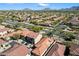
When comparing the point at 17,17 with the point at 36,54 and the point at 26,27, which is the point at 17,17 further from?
the point at 36,54

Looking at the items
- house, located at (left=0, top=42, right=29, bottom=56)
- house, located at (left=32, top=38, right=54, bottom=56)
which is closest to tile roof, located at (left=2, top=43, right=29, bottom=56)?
house, located at (left=0, top=42, right=29, bottom=56)

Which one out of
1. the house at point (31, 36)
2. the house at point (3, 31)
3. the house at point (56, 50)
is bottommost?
the house at point (56, 50)

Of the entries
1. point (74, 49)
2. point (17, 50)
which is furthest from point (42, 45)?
point (74, 49)

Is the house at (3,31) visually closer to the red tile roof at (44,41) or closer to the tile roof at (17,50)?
the tile roof at (17,50)

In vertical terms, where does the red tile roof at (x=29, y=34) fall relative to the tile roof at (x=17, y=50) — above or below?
above

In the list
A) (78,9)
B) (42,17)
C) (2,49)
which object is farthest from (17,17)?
(78,9)

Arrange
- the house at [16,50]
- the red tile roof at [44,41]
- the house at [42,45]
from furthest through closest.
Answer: the red tile roof at [44,41]
the house at [42,45]
the house at [16,50]

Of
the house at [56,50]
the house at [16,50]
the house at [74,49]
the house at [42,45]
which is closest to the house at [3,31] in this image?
the house at [16,50]
